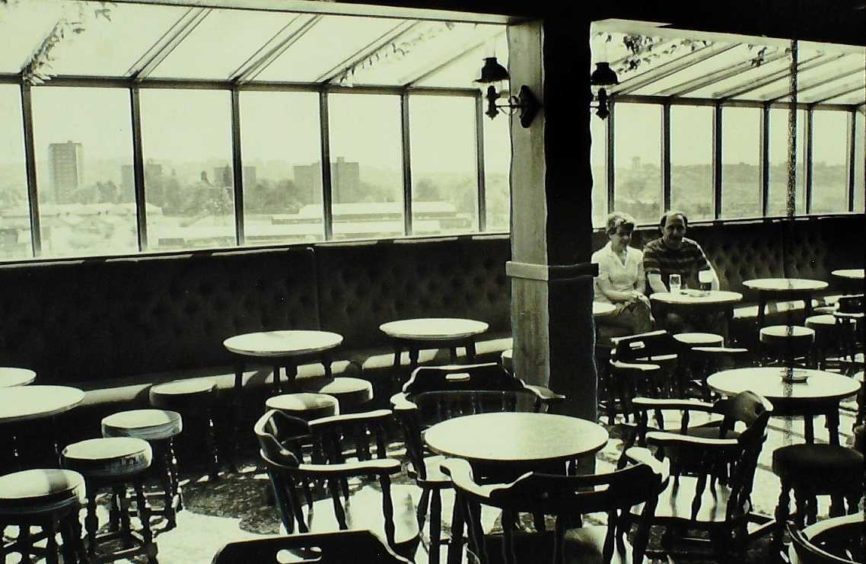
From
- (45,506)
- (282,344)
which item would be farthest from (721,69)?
(45,506)

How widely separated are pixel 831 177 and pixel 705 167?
6.35 feet

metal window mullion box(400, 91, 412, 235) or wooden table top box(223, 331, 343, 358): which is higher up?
metal window mullion box(400, 91, 412, 235)

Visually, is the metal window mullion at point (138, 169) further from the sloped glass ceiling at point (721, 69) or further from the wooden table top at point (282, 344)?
the sloped glass ceiling at point (721, 69)

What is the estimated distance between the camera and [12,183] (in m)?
5.56

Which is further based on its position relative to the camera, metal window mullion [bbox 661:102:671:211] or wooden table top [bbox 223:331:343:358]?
metal window mullion [bbox 661:102:671:211]

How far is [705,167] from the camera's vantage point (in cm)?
877

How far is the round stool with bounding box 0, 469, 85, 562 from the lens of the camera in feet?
11.0

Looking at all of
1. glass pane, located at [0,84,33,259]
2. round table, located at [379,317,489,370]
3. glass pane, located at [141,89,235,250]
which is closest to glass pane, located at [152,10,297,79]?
glass pane, located at [141,89,235,250]

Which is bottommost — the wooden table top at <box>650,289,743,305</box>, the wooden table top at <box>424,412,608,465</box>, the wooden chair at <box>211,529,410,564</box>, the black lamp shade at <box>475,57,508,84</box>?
the wooden table top at <box>424,412,608,465</box>

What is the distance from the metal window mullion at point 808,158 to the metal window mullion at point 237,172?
6196 mm

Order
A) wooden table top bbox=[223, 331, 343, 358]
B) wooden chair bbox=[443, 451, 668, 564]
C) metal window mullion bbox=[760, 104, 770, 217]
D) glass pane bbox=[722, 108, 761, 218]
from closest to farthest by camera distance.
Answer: wooden chair bbox=[443, 451, 668, 564], wooden table top bbox=[223, 331, 343, 358], glass pane bbox=[722, 108, 761, 218], metal window mullion bbox=[760, 104, 770, 217]

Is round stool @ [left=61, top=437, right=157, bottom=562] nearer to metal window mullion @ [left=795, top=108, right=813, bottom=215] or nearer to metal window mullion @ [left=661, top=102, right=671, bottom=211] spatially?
metal window mullion @ [left=661, top=102, right=671, bottom=211]

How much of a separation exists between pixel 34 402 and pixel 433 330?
2385 millimetres

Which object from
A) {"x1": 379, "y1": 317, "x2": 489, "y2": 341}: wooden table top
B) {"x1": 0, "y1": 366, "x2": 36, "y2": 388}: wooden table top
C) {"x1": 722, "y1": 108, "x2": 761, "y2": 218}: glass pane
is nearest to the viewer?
{"x1": 0, "y1": 366, "x2": 36, "y2": 388}: wooden table top
